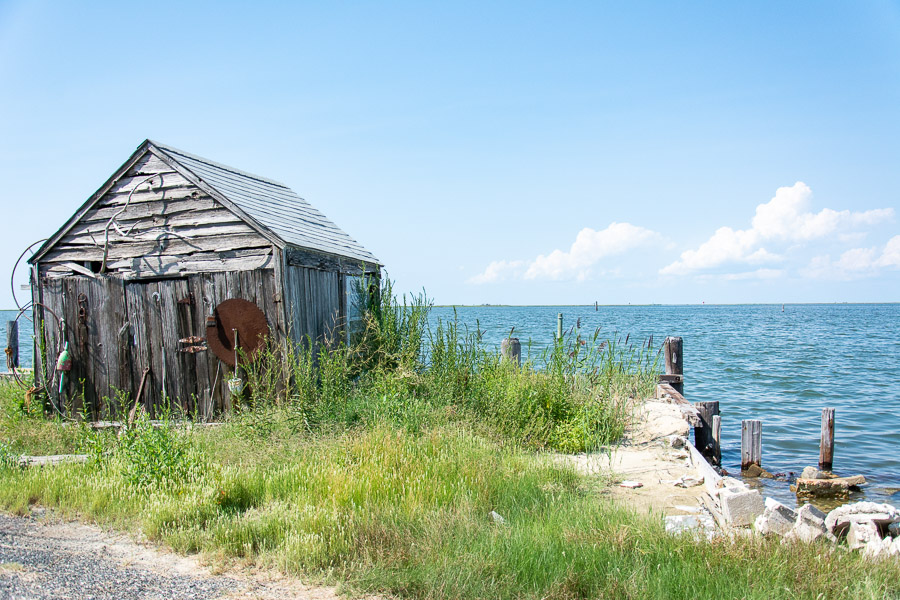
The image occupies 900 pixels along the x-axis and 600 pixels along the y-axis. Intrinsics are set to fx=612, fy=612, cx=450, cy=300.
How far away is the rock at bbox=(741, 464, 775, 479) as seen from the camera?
1141 cm

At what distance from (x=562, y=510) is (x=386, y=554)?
1.73m

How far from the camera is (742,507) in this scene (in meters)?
5.76

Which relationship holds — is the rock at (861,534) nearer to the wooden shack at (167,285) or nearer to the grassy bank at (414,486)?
the grassy bank at (414,486)

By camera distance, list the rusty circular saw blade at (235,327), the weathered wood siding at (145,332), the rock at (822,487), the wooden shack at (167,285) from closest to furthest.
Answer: the rusty circular saw blade at (235,327)
the wooden shack at (167,285)
the weathered wood siding at (145,332)
the rock at (822,487)

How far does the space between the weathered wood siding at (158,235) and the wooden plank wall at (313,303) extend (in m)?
0.52

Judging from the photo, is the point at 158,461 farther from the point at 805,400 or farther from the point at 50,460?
the point at 805,400

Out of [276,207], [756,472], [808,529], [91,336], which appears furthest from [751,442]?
[91,336]

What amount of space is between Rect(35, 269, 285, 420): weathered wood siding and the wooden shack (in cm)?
2

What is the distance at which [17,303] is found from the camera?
34.3ft

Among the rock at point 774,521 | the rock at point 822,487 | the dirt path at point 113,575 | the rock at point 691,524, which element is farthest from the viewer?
the rock at point 822,487

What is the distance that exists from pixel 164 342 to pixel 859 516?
930 cm

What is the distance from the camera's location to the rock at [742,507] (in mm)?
5703

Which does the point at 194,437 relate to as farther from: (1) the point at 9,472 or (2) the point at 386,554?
(2) the point at 386,554

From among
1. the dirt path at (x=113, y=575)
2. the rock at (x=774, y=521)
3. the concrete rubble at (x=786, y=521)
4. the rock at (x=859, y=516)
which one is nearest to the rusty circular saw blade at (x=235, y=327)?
the dirt path at (x=113, y=575)
